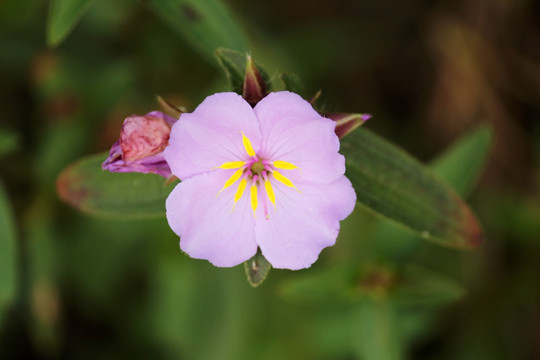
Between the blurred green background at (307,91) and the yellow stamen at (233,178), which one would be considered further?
the blurred green background at (307,91)

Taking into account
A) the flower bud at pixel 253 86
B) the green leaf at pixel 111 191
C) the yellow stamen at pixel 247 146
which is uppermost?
the flower bud at pixel 253 86

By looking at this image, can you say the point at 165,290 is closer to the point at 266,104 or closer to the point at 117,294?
the point at 117,294

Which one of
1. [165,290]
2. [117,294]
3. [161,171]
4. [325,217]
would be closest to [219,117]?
[161,171]

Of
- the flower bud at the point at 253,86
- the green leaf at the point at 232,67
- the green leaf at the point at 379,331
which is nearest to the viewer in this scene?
the flower bud at the point at 253,86

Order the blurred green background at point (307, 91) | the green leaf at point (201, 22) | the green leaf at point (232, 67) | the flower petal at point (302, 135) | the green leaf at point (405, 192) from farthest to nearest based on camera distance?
the blurred green background at point (307, 91), the green leaf at point (201, 22), the green leaf at point (405, 192), the green leaf at point (232, 67), the flower petal at point (302, 135)

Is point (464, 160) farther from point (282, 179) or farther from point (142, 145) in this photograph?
point (142, 145)

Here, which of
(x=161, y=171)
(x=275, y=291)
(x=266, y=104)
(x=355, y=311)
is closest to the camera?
(x=266, y=104)

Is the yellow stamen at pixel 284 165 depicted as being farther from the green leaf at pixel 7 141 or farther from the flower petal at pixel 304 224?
the green leaf at pixel 7 141

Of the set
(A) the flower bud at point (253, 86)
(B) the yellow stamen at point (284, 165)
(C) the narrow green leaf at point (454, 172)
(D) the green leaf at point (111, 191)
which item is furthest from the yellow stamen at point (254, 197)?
(C) the narrow green leaf at point (454, 172)
